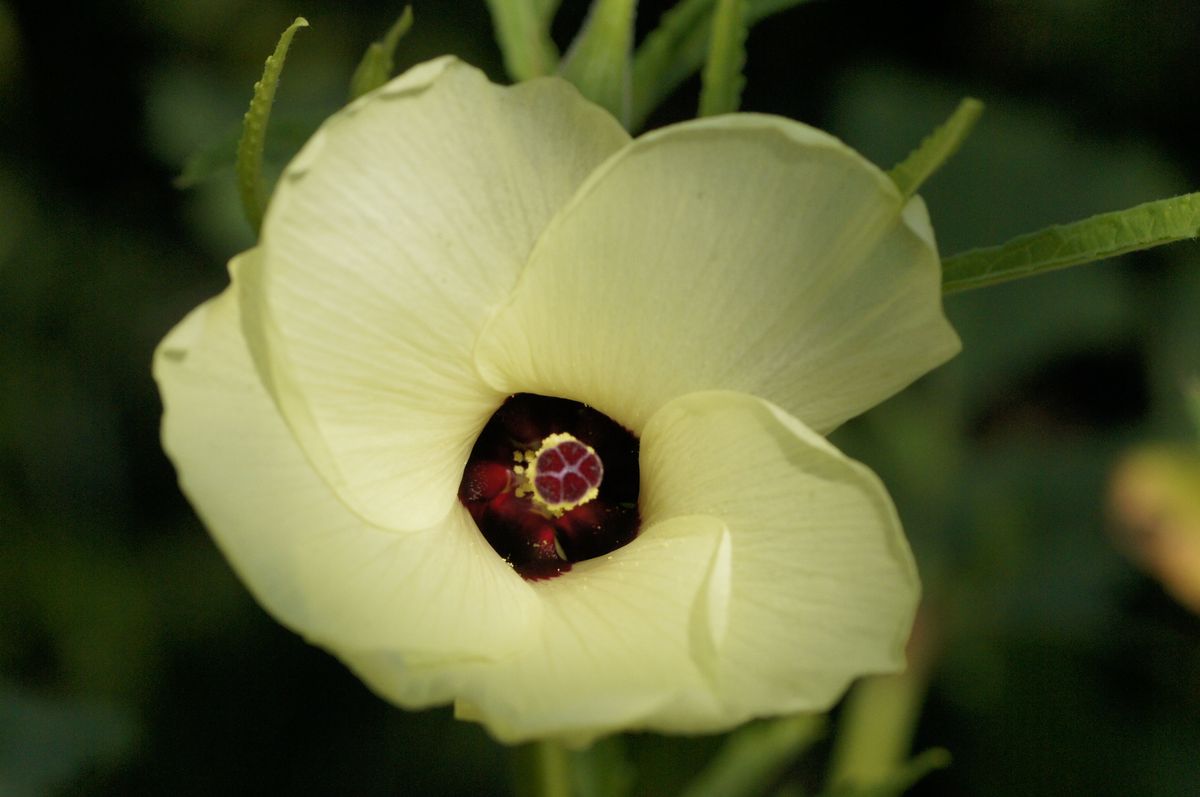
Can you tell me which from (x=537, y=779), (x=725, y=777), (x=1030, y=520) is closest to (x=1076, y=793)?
(x=1030, y=520)

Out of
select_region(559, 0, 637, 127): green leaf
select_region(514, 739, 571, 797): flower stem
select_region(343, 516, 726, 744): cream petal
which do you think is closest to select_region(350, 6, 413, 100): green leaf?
select_region(559, 0, 637, 127): green leaf

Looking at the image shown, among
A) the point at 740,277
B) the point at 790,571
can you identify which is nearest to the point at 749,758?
the point at 790,571

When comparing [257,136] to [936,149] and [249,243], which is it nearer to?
[936,149]

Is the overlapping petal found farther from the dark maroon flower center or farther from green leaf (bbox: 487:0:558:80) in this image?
green leaf (bbox: 487:0:558:80)

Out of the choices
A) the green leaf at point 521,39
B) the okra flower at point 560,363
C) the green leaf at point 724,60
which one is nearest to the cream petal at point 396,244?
the okra flower at point 560,363

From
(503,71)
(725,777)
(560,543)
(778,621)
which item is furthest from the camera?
(503,71)

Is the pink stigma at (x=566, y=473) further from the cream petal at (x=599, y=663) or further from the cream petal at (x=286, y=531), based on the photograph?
the cream petal at (x=286, y=531)

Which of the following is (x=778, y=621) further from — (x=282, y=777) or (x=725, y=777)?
(x=282, y=777)
